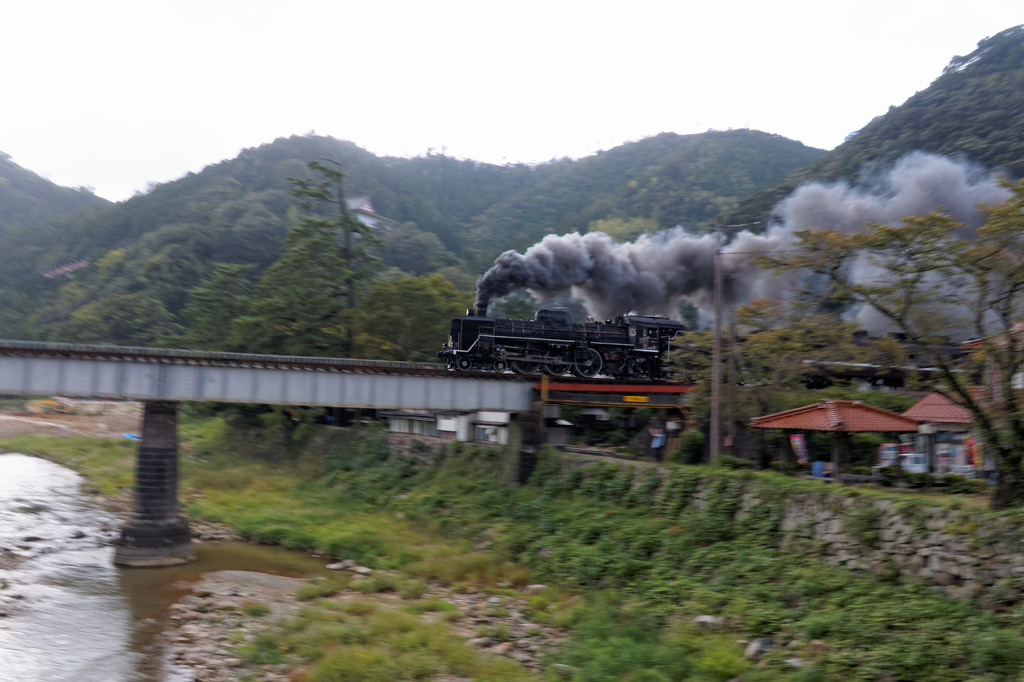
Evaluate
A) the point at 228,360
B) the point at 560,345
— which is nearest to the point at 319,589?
the point at 228,360

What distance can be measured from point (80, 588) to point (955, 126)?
219ft

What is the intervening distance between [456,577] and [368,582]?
2921mm

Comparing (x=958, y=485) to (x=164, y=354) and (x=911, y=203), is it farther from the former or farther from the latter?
(x=164, y=354)

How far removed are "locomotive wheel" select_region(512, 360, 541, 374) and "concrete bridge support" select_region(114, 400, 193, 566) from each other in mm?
14808

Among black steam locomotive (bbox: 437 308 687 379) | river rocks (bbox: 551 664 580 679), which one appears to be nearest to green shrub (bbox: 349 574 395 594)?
river rocks (bbox: 551 664 580 679)

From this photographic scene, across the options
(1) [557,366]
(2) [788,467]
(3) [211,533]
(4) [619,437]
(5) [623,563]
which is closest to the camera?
(5) [623,563]

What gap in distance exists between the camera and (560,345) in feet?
109

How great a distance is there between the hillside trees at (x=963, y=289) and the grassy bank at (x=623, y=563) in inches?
170

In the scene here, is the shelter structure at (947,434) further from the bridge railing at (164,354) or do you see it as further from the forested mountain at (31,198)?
the forested mountain at (31,198)

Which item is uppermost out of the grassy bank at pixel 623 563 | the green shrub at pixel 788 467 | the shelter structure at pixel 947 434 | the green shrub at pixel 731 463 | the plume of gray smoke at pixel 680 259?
the plume of gray smoke at pixel 680 259

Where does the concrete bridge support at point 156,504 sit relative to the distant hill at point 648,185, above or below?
below

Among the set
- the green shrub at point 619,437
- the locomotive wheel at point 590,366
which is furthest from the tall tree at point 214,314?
the green shrub at point 619,437

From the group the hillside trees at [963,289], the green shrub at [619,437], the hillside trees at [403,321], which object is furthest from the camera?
the hillside trees at [403,321]

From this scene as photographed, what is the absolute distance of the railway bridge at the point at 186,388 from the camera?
23094 mm
